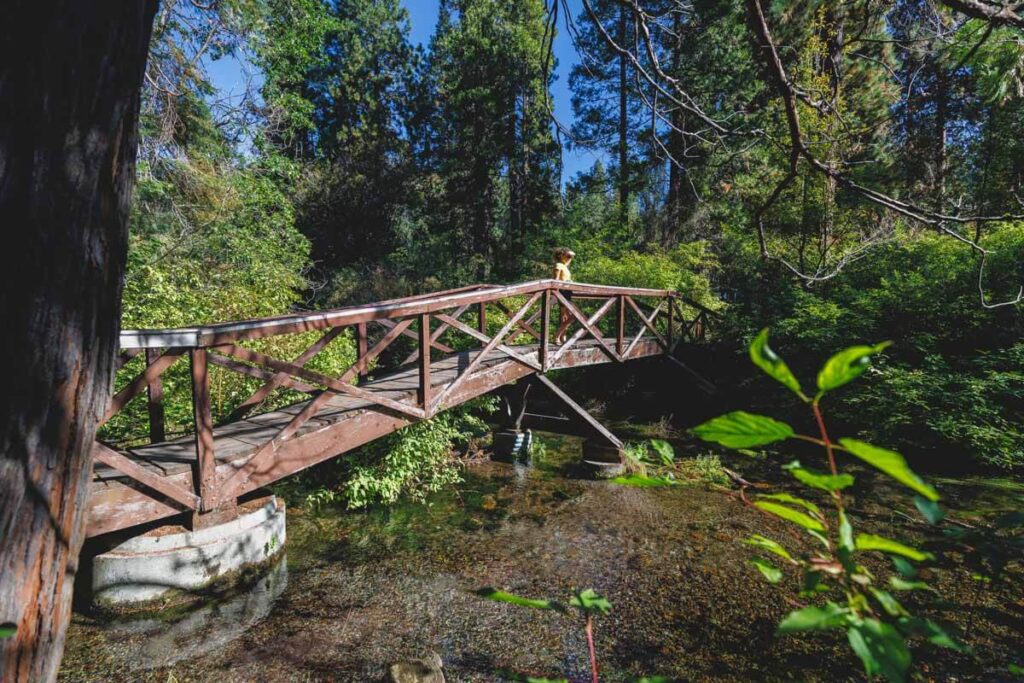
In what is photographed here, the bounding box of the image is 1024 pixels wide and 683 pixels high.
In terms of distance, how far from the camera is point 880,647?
0.54 meters

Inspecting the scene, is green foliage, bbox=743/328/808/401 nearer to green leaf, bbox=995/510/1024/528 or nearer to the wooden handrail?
green leaf, bbox=995/510/1024/528

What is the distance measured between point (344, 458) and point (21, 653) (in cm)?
527

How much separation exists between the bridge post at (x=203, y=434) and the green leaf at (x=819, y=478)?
3.33m

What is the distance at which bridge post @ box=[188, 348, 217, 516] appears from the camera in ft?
10.0

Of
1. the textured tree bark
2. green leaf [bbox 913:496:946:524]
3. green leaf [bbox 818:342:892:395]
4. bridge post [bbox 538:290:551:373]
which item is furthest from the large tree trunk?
the textured tree bark

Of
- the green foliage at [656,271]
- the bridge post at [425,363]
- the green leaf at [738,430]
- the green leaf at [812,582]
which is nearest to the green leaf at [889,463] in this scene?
the green leaf at [738,430]

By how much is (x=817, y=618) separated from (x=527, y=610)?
3.84 meters

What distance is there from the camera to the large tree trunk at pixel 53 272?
823mm

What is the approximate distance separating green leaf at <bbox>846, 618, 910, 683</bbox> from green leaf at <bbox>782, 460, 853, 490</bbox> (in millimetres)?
153

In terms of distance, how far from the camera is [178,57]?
9.01m

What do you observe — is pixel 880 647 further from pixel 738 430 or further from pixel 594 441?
pixel 594 441

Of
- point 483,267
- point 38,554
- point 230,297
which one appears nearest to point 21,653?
point 38,554

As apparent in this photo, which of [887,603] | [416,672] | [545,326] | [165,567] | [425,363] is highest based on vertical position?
[545,326]

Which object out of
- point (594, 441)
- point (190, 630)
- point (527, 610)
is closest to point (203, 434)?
point (190, 630)
